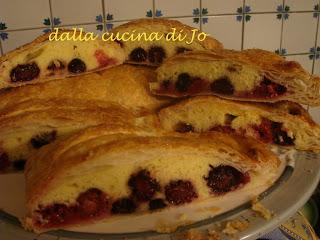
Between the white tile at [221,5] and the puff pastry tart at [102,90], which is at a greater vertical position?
the white tile at [221,5]

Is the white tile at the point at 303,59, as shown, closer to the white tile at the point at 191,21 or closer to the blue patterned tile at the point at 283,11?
the blue patterned tile at the point at 283,11

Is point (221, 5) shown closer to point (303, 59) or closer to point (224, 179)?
point (303, 59)

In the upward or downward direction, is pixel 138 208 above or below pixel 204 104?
below

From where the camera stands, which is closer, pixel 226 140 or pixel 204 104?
pixel 226 140

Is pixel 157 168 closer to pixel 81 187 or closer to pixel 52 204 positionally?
pixel 81 187

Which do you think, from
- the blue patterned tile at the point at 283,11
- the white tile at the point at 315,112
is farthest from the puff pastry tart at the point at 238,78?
the white tile at the point at 315,112

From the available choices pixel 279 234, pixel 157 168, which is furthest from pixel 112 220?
pixel 279 234

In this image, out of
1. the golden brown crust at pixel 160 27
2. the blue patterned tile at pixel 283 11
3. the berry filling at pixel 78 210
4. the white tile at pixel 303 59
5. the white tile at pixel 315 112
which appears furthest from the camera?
the white tile at pixel 315 112
